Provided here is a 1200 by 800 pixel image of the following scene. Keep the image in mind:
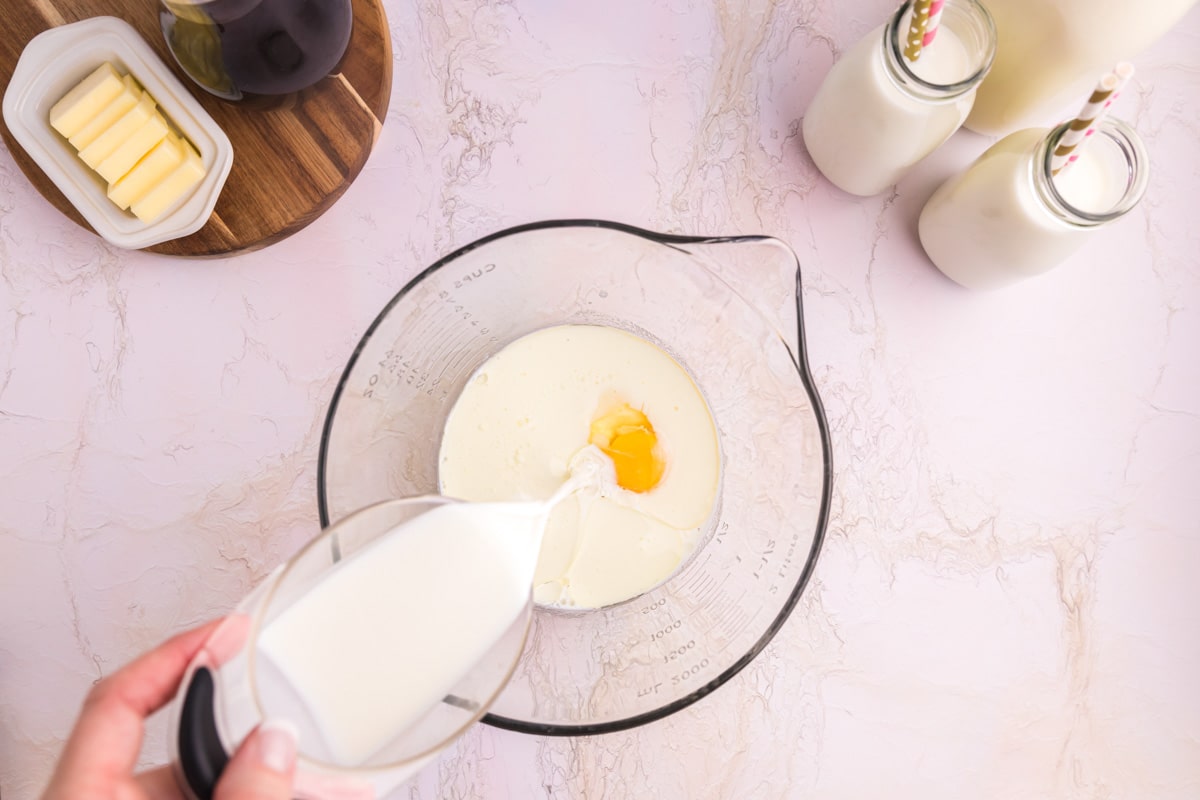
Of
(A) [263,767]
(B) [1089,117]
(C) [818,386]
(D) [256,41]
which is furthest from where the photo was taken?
(C) [818,386]

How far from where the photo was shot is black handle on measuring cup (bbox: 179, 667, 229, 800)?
524 millimetres

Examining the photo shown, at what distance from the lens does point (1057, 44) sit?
824 millimetres

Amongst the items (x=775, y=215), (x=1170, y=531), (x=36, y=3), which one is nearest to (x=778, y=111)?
(x=775, y=215)

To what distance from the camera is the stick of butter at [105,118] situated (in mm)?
859

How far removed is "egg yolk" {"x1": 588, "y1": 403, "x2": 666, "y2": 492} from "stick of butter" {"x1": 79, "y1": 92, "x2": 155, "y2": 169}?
56 centimetres

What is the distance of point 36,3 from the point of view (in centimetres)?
91

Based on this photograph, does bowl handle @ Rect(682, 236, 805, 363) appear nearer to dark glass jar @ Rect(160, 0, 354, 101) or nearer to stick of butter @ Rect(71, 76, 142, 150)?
dark glass jar @ Rect(160, 0, 354, 101)

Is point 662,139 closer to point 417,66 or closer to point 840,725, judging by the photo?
point 417,66

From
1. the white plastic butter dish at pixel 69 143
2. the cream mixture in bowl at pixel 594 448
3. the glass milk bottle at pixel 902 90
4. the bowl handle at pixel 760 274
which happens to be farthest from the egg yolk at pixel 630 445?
the white plastic butter dish at pixel 69 143

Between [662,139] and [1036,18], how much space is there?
41 centimetres

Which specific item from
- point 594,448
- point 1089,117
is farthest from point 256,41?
point 1089,117

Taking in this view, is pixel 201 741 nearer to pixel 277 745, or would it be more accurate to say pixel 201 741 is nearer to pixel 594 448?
pixel 277 745

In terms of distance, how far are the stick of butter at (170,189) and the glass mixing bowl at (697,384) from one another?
28 centimetres

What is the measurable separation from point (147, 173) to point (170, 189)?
0.03 metres
